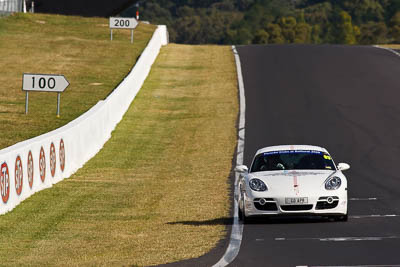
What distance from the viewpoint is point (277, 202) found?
16.3 meters

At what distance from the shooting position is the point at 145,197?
21000mm

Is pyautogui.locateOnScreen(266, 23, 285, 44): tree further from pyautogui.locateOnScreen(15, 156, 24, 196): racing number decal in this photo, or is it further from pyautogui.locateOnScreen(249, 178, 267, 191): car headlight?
pyautogui.locateOnScreen(249, 178, 267, 191): car headlight

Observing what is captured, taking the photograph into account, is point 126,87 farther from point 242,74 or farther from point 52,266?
point 52,266

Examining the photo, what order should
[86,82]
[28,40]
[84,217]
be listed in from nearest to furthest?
[84,217], [86,82], [28,40]

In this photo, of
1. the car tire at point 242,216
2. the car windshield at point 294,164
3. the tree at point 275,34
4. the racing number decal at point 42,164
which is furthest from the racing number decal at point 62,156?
the tree at point 275,34

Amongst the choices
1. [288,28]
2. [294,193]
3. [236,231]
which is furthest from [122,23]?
[288,28]

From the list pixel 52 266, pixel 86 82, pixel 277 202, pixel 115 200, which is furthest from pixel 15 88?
pixel 52 266

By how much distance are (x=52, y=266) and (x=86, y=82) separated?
109 feet

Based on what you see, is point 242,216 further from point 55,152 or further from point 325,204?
point 55,152

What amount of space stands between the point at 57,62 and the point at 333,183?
120 feet

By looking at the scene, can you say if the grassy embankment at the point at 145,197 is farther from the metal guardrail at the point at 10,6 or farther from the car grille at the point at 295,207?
the metal guardrail at the point at 10,6

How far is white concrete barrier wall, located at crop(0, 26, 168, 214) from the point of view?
17938mm

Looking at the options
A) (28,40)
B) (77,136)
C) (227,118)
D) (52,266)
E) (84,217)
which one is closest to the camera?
(52,266)

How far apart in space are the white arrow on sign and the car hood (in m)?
13.7
